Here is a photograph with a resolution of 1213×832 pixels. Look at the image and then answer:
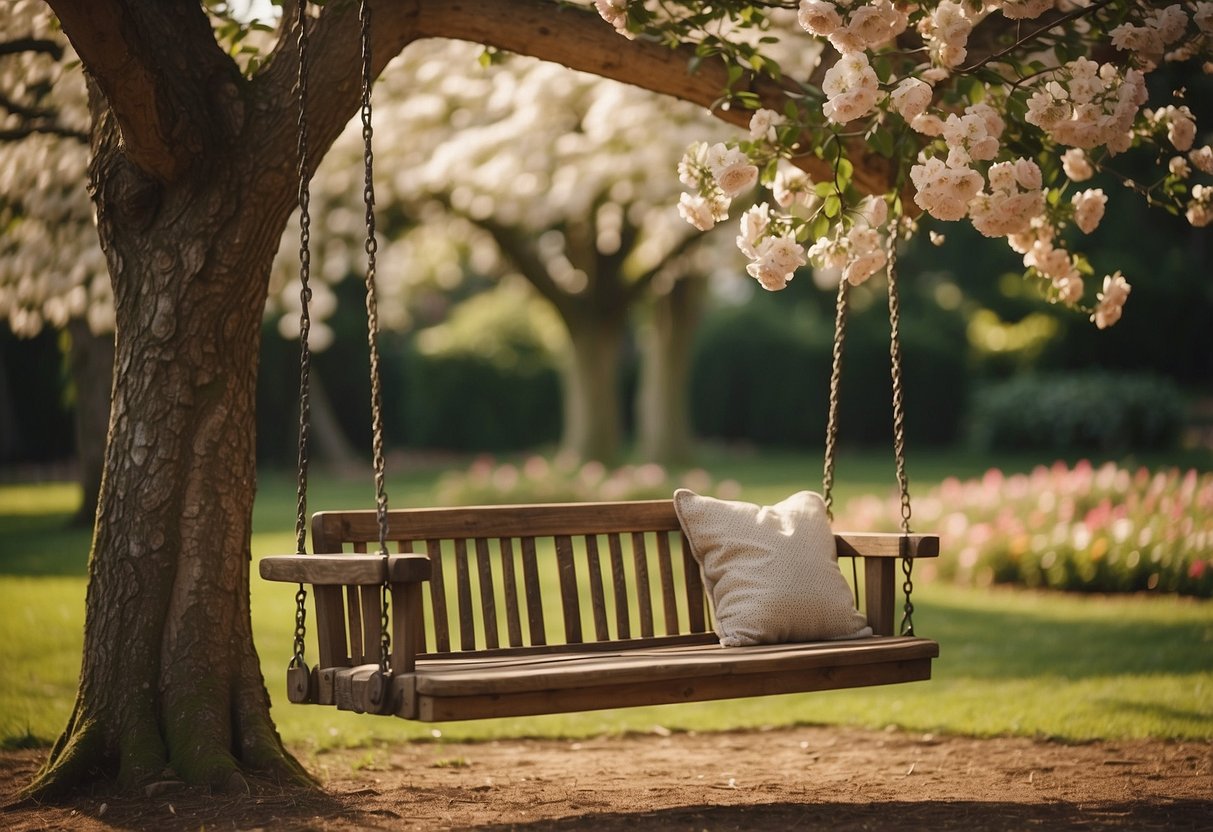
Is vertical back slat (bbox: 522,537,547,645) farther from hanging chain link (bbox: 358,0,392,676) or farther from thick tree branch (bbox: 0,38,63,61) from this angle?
thick tree branch (bbox: 0,38,63,61)

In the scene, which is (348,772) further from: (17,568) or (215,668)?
(17,568)

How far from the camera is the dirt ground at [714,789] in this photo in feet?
12.4

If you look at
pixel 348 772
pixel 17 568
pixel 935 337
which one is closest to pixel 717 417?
pixel 935 337

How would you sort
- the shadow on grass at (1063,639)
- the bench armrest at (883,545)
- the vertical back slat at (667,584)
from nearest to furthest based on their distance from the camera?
the bench armrest at (883,545) < the vertical back slat at (667,584) < the shadow on grass at (1063,639)

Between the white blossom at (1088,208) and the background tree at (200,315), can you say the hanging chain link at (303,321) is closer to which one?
the background tree at (200,315)

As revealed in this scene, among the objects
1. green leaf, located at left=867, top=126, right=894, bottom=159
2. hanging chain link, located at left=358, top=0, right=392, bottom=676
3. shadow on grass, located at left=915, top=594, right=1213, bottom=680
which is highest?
green leaf, located at left=867, top=126, right=894, bottom=159

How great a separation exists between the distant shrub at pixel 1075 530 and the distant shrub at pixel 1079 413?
9.25 m

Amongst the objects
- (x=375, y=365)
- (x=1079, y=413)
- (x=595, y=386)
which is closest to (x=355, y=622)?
(x=375, y=365)

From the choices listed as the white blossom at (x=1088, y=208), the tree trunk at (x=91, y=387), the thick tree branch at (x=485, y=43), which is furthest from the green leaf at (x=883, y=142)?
the tree trunk at (x=91, y=387)

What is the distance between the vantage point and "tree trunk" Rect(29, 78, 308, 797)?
4.07 m

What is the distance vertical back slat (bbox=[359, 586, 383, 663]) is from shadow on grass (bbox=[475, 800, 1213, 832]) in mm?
600

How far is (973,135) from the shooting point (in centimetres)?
371

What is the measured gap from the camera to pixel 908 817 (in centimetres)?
384

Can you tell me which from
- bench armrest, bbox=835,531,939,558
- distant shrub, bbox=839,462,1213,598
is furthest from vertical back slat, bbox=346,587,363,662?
distant shrub, bbox=839,462,1213,598
